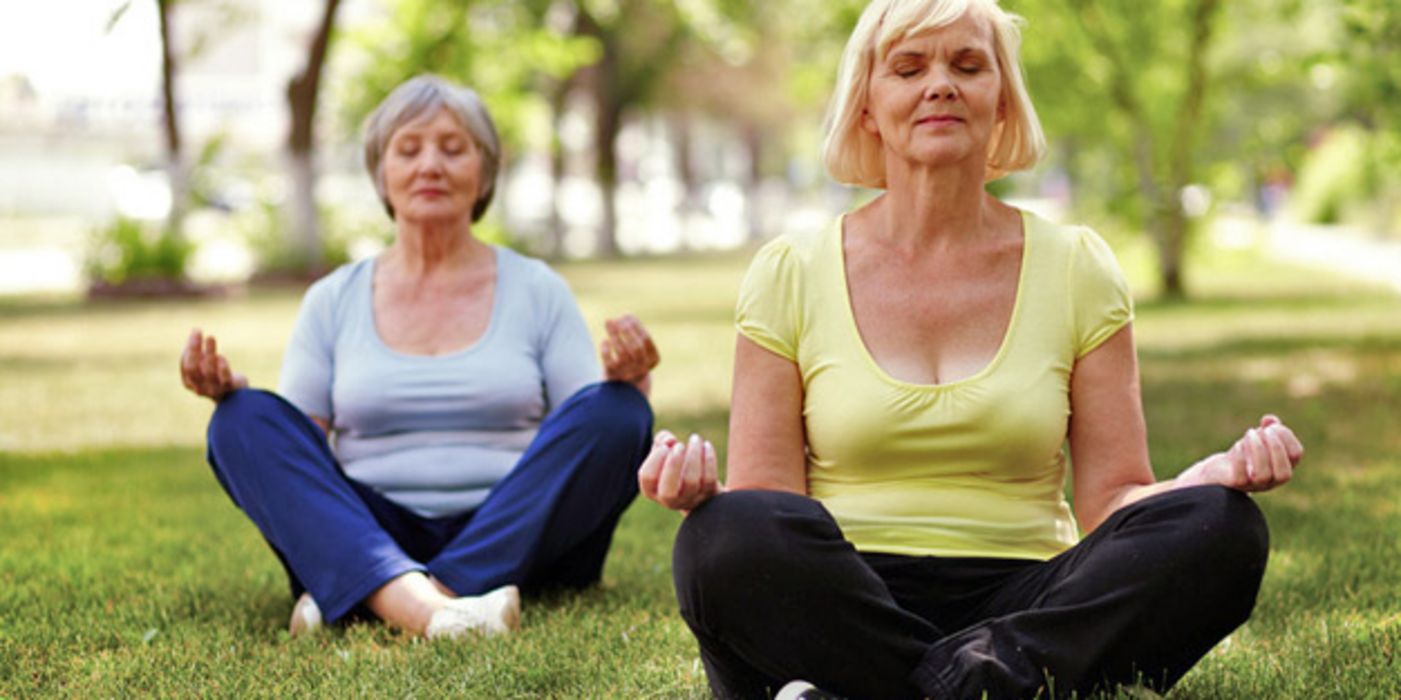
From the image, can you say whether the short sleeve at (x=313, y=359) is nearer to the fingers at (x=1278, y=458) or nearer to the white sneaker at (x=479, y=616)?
the white sneaker at (x=479, y=616)

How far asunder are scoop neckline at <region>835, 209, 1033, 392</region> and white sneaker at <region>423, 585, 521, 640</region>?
1.31m

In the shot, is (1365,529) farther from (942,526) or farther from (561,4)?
(561,4)

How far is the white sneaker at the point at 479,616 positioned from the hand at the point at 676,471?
4.16 ft

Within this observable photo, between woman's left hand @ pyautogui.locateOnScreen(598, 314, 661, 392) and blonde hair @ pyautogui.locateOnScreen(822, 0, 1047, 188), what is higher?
blonde hair @ pyautogui.locateOnScreen(822, 0, 1047, 188)

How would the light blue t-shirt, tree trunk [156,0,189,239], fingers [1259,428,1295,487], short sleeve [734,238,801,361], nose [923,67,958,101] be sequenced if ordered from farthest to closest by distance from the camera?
tree trunk [156,0,189,239]
the light blue t-shirt
short sleeve [734,238,801,361]
nose [923,67,958,101]
fingers [1259,428,1295,487]

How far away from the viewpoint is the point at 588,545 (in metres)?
4.89

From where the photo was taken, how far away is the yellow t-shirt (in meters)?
3.35

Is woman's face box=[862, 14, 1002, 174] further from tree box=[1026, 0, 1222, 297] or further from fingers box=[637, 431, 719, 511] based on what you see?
tree box=[1026, 0, 1222, 297]

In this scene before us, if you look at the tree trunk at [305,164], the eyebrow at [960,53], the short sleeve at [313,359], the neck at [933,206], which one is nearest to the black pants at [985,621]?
the neck at [933,206]

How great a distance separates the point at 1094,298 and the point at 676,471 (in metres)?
0.92

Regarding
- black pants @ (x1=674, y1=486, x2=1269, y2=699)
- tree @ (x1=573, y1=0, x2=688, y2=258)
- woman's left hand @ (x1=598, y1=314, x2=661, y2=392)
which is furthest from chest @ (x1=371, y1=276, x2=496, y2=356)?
tree @ (x1=573, y1=0, x2=688, y2=258)

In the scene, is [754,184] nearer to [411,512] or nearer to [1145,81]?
[1145,81]

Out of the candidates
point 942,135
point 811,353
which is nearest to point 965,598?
point 811,353

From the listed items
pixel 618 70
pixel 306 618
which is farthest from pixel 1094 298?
pixel 618 70
